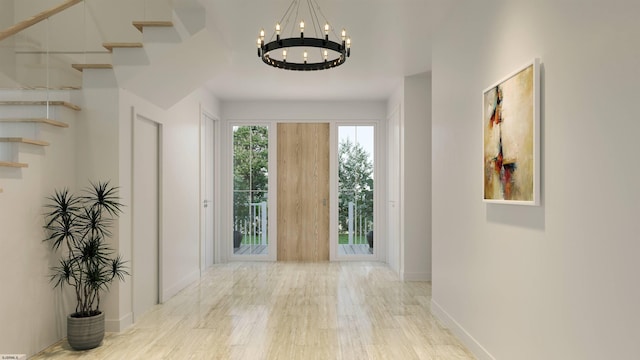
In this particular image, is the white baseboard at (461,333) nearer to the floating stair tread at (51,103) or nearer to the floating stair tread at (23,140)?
the floating stair tread at (23,140)

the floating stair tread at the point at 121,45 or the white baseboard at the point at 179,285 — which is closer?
the floating stair tread at the point at 121,45

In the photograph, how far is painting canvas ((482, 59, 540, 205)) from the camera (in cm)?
253

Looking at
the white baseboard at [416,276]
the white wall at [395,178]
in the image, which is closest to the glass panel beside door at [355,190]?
the white wall at [395,178]

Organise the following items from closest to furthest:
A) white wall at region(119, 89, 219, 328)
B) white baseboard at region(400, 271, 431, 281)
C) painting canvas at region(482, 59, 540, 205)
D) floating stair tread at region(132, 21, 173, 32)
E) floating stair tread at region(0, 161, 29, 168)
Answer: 1. painting canvas at region(482, 59, 540, 205)
2. floating stair tread at region(0, 161, 29, 168)
3. floating stair tread at region(132, 21, 173, 32)
4. white wall at region(119, 89, 219, 328)
5. white baseboard at region(400, 271, 431, 281)

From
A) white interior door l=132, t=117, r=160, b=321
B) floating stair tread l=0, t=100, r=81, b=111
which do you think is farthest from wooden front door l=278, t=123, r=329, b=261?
floating stair tread l=0, t=100, r=81, b=111

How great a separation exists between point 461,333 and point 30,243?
Result: 10.9 ft

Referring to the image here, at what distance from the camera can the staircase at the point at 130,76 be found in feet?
11.5

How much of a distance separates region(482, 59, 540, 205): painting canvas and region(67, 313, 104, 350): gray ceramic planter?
3057mm

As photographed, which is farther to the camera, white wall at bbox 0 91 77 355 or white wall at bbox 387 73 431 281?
white wall at bbox 387 73 431 281

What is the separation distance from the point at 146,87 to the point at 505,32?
3.19 meters

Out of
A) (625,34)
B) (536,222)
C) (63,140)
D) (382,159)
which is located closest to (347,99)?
(382,159)

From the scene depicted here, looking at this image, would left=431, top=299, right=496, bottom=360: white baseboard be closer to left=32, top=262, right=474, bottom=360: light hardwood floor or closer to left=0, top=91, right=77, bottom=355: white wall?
left=32, top=262, right=474, bottom=360: light hardwood floor

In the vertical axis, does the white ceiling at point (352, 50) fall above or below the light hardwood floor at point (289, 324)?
above

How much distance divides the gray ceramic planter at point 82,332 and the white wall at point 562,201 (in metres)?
2.87
